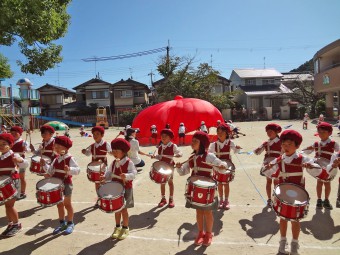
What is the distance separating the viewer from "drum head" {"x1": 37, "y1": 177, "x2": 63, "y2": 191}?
15.8 ft

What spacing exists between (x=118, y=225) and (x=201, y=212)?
1558 mm

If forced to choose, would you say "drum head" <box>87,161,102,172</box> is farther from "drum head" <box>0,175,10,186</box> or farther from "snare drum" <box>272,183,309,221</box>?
"snare drum" <box>272,183,309,221</box>

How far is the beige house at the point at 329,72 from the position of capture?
2767cm

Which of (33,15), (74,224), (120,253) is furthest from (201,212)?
(33,15)

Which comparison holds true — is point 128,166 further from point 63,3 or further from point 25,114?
point 25,114

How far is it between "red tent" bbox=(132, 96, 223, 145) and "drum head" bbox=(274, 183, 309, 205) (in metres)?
13.3

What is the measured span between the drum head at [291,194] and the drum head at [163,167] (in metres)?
2.44

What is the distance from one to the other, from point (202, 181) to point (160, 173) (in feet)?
5.05

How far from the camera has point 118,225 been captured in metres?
5.15

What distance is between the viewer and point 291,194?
411 cm

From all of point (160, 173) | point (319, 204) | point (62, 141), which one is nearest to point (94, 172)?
point (62, 141)

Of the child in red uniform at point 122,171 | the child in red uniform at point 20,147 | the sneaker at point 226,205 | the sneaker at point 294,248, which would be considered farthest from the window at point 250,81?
the sneaker at point 294,248

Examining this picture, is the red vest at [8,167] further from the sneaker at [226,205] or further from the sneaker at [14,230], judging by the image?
the sneaker at [226,205]

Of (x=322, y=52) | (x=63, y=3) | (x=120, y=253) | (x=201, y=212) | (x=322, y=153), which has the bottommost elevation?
(x=120, y=253)
